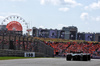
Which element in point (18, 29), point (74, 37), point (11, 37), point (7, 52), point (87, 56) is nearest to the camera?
point (87, 56)

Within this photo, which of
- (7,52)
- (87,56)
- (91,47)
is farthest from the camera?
(91,47)

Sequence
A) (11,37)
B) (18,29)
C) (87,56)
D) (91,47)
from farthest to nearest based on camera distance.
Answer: (18,29)
(91,47)
(11,37)
(87,56)

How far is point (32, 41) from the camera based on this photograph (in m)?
43.0

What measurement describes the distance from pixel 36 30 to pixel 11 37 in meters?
96.0

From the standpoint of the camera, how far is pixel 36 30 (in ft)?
449

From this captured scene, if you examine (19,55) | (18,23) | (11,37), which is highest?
(18,23)

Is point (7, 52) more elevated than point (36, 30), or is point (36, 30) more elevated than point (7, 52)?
point (36, 30)

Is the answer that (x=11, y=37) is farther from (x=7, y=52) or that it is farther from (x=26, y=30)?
(x=26, y=30)

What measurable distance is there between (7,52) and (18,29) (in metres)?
43.1

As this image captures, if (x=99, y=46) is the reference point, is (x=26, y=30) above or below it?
above

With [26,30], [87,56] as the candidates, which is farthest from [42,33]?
[87,56]

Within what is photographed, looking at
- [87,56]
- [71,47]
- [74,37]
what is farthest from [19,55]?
[74,37]

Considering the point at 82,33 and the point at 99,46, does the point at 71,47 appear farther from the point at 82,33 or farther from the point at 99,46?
the point at 82,33

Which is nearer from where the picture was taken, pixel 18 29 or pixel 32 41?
pixel 32 41
